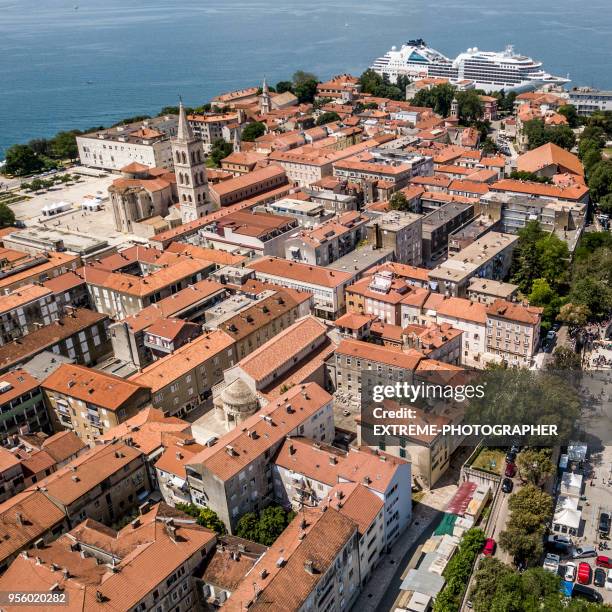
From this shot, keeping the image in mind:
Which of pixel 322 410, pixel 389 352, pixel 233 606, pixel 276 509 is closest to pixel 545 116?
pixel 389 352

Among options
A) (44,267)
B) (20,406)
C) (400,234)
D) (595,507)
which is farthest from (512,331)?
(44,267)

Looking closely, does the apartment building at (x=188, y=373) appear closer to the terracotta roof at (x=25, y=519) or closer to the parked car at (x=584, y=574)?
the terracotta roof at (x=25, y=519)

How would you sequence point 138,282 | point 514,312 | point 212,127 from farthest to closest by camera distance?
point 212,127 → point 138,282 → point 514,312

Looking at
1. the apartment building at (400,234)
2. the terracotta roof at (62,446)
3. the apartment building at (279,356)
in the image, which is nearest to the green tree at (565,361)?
the apartment building at (279,356)

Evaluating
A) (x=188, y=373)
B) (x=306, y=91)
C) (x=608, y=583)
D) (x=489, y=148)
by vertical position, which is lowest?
(x=608, y=583)

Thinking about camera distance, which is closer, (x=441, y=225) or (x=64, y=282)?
(x=64, y=282)

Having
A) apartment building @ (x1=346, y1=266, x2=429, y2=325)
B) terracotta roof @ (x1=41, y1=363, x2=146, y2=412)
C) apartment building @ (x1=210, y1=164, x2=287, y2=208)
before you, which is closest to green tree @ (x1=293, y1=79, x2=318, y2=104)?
apartment building @ (x1=210, y1=164, x2=287, y2=208)

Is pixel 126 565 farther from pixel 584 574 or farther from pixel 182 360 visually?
pixel 584 574
